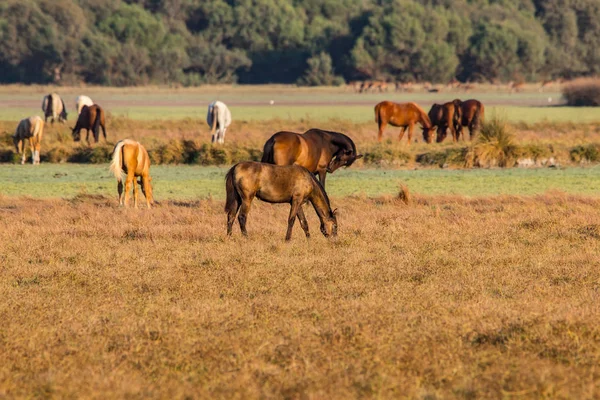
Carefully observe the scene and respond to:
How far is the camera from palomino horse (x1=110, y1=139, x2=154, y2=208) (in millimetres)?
17172

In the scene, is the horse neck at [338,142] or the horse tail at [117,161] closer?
the horse neck at [338,142]

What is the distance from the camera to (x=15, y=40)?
340 feet

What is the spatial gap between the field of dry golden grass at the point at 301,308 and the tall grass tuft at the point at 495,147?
417 inches

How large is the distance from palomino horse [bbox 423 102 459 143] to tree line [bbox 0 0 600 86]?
239 feet

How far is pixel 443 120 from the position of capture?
3228 cm

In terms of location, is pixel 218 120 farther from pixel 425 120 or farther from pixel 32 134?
pixel 425 120

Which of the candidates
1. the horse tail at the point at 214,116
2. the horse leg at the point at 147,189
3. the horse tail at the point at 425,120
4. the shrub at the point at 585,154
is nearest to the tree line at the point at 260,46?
the horse tail at the point at 214,116

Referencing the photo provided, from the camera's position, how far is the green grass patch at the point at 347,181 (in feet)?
67.9

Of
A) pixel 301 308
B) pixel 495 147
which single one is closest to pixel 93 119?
pixel 495 147

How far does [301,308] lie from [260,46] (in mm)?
107136

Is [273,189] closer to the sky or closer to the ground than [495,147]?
closer to the sky

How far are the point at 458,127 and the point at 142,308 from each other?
2391 centimetres

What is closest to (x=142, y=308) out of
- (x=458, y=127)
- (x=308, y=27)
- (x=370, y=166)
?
(x=370, y=166)

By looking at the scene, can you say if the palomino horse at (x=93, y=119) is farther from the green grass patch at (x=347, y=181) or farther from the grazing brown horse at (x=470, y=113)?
the grazing brown horse at (x=470, y=113)
